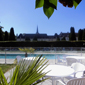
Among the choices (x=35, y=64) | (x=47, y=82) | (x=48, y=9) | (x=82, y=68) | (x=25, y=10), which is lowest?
(x=47, y=82)

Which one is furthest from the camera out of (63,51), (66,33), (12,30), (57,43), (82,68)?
(66,33)

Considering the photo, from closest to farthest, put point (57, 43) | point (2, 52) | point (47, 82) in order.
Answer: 1. point (47, 82)
2. point (2, 52)
3. point (57, 43)

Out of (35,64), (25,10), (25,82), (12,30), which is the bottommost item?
Answer: (25,82)

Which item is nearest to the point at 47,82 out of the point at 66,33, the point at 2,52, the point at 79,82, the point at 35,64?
the point at 79,82

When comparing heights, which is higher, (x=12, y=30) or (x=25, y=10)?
(x=12, y=30)

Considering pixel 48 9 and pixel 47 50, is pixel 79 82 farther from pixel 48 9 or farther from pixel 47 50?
pixel 47 50

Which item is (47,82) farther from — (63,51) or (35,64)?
(63,51)

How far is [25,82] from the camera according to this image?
0.76 m

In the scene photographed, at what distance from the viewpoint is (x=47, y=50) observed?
1221cm

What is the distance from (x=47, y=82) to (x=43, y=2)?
4.01 metres

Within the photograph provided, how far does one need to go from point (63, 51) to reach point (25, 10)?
11.3 metres

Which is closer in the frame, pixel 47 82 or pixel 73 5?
pixel 73 5

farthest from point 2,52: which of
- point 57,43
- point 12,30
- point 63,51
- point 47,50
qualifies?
point 12,30

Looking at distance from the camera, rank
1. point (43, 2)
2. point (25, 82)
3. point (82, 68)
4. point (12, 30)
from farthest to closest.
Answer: point (12, 30) < point (82, 68) < point (25, 82) < point (43, 2)
